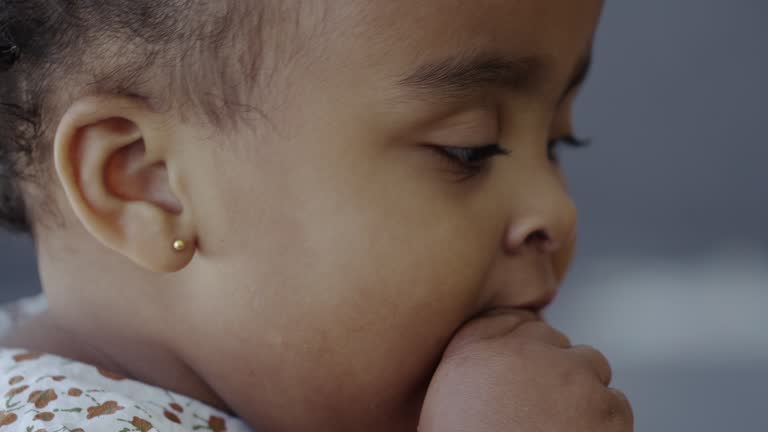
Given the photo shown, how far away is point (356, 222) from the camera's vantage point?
714 millimetres

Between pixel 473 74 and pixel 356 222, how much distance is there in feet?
0.49

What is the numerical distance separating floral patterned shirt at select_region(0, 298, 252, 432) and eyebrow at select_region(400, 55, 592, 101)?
1.09 ft

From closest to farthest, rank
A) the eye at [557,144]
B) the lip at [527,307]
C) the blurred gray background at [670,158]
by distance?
the lip at [527,307], the eye at [557,144], the blurred gray background at [670,158]

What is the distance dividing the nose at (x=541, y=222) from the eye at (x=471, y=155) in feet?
0.15

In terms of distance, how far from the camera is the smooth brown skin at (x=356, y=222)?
69 cm

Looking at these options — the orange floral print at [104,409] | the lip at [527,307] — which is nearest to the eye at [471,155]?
the lip at [527,307]

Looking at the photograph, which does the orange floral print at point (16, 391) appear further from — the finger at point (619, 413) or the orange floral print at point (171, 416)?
the finger at point (619, 413)

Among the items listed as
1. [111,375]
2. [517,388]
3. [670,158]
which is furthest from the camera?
[670,158]

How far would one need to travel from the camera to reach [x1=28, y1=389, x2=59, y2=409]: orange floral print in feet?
2.33

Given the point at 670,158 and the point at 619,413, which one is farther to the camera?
the point at 670,158

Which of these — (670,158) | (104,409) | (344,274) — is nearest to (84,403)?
(104,409)

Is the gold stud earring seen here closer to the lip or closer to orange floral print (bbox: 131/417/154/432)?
orange floral print (bbox: 131/417/154/432)

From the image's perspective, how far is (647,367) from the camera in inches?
62.9

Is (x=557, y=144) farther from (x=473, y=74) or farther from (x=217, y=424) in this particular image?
(x=217, y=424)
